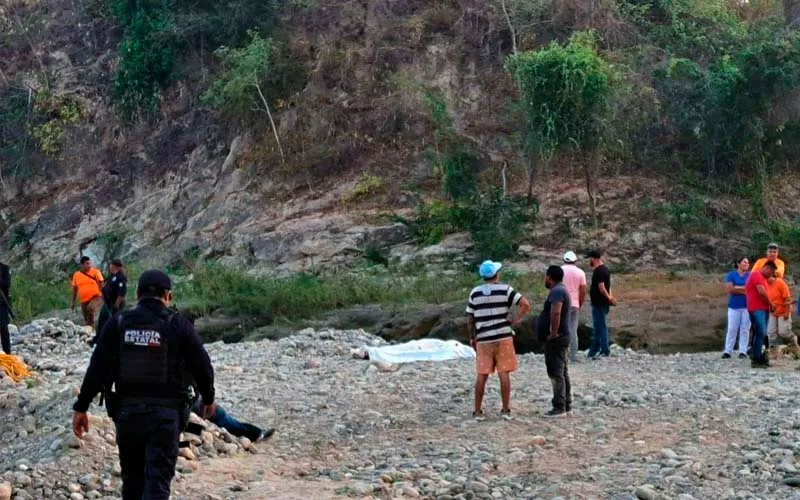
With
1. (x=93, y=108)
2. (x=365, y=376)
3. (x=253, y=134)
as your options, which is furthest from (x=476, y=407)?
(x=93, y=108)

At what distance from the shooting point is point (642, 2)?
33625 mm

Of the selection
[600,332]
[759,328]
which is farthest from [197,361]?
[600,332]

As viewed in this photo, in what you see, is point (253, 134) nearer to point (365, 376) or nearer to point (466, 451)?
point (365, 376)

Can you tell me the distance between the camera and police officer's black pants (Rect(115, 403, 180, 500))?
6.58m

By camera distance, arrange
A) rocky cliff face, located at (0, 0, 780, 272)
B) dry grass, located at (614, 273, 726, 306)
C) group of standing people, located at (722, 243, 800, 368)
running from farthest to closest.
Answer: rocky cliff face, located at (0, 0, 780, 272)
dry grass, located at (614, 273, 726, 306)
group of standing people, located at (722, 243, 800, 368)

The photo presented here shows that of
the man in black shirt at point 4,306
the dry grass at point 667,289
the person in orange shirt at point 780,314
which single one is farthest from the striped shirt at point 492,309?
the dry grass at point 667,289

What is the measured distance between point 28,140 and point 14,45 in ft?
15.7

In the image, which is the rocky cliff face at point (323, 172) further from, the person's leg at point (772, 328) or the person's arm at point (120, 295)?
the person's arm at point (120, 295)

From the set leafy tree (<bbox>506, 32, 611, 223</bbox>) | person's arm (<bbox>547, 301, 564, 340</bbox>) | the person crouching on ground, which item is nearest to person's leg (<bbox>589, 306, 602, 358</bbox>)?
the person crouching on ground

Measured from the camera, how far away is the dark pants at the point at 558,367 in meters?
11.3

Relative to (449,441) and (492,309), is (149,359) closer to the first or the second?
(449,441)

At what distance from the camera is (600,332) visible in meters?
17.3

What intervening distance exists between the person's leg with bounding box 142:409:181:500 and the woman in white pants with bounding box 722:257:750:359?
36.3 ft

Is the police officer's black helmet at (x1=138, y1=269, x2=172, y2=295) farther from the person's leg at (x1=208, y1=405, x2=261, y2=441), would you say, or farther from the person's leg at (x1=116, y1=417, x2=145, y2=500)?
the person's leg at (x1=208, y1=405, x2=261, y2=441)
